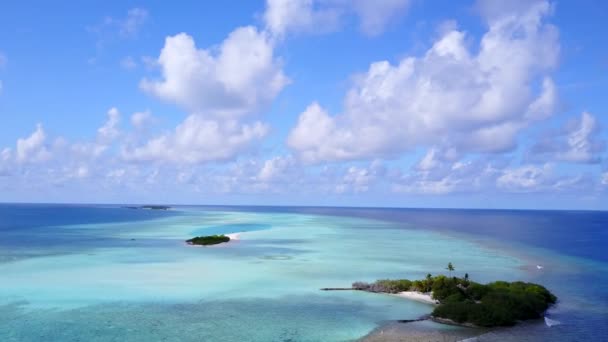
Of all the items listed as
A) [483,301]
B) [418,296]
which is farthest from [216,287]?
[483,301]

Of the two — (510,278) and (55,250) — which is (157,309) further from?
(55,250)

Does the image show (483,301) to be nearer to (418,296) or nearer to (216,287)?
(418,296)

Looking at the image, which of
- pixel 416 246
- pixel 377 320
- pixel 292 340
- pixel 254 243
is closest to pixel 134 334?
pixel 292 340

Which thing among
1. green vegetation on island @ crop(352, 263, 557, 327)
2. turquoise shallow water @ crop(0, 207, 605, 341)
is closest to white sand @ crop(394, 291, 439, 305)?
green vegetation on island @ crop(352, 263, 557, 327)

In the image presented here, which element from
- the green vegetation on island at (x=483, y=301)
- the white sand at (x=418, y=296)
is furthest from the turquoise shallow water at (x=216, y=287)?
the green vegetation on island at (x=483, y=301)

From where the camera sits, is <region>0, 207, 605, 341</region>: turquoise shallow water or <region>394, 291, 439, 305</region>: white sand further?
<region>394, 291, 439, 305</region>: white sand

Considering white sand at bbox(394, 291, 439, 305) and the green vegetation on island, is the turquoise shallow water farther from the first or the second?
the green vegetation on island

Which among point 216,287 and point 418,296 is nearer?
point 418,296
